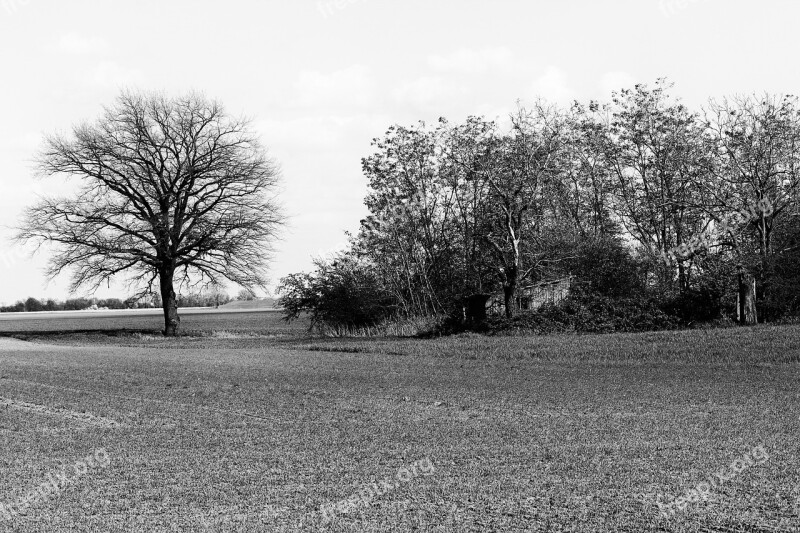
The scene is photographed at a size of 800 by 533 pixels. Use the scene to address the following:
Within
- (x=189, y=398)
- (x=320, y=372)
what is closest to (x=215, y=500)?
(x=189, y=398)

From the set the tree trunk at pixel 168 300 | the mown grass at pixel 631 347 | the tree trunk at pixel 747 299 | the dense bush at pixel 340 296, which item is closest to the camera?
the mown grass at pixel 631 347

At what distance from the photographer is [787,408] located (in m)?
11.2

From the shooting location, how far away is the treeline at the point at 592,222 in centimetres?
2514

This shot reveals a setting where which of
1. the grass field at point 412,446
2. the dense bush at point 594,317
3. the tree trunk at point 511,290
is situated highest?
the tree trunk at point 511,290

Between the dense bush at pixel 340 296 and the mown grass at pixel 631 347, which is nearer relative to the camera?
the mown grass at pixel 631 347

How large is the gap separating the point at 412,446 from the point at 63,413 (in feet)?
19.6

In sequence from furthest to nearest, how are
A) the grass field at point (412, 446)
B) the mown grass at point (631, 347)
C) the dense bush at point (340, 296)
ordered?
the dense bush at point (340, 296)
the mown grass at point (631, 347)
the grass field at point (412, 446)

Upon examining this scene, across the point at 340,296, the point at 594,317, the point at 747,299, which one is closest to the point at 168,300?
the point at 340,296

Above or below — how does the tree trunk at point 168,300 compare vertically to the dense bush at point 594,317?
above

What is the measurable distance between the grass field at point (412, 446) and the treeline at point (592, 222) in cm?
722

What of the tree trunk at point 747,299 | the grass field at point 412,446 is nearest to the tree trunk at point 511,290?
the tree trunk at point 747,299

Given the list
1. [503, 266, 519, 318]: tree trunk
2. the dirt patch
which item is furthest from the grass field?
[503, 266, 519, 318]: tree trunk

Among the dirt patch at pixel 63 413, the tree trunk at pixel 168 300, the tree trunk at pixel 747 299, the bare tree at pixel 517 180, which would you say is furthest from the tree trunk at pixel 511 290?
the tree trunk at pixel 168 300

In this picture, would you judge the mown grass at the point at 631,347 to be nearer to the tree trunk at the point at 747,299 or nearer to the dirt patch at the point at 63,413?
the tree trunk at the point at 747,299
